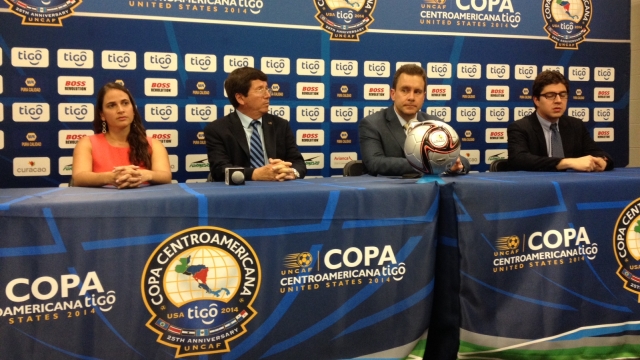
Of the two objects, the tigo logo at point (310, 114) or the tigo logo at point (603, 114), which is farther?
the tigo logo at point (603, 114)

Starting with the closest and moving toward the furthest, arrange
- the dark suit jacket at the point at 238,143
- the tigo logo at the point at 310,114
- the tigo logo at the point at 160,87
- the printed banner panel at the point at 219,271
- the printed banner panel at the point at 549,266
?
1. the printed banner panel at the point at 219,271
2. the printed banner panel at the point at 549,266
3. the dark suit jacket at the point at 238,143
4. the tigo logo at the point at 160,87
5. the tigo logo at the point at 310,114

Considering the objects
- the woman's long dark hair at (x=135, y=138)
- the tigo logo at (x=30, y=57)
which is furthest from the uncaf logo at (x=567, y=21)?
the tigo logo at (x=30, y=57)

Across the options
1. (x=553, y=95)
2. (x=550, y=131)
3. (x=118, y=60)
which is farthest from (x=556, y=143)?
(x=118, y=60)

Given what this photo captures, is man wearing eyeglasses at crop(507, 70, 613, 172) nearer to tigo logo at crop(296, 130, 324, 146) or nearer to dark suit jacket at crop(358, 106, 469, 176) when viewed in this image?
dark suit jacket at crop(358, 106, 469, 176)

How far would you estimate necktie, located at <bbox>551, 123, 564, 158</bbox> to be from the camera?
10.7 feet

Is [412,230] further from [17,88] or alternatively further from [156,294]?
[17,88]

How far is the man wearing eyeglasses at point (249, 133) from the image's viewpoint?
121 inches

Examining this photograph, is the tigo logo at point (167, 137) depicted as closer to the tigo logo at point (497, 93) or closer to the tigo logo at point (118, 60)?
the tigo logo at point (118, 60)

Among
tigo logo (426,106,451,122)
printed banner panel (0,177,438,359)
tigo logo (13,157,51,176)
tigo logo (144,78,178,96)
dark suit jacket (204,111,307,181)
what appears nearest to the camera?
printed banner panel (0,177,438,359)

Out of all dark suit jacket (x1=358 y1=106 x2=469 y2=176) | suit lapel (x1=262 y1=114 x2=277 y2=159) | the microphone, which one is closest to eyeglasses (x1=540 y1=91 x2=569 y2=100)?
dark suit jacket (x1=358 y1=106 x2=469 y2=176)

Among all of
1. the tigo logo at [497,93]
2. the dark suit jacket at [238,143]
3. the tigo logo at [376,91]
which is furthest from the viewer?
the tigo logo at [497,93]

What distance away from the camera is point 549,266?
7.13 ft

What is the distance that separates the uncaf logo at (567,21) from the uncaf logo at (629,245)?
2.48m

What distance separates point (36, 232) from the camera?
1.66 metres
